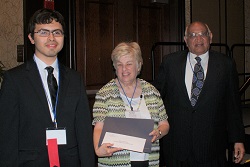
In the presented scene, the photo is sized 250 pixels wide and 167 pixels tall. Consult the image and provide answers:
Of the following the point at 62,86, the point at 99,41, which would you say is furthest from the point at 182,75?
the point at 99,41

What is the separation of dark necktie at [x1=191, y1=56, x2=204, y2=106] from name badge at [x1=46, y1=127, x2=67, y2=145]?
→ 1141mm

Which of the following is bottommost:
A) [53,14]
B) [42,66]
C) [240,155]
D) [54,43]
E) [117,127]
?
[240,155]

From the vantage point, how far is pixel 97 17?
4.56 metres

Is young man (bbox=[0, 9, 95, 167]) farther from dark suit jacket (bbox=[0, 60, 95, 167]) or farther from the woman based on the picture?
the woman

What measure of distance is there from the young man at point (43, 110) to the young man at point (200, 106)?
89 centimetres

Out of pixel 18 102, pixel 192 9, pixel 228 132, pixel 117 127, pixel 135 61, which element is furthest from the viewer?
pixel 192 9

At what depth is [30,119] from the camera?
5.85ft

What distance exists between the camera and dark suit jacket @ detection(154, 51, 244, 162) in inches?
101

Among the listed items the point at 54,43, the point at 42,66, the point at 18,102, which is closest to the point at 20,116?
the point at 18,102

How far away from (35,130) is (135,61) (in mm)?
822

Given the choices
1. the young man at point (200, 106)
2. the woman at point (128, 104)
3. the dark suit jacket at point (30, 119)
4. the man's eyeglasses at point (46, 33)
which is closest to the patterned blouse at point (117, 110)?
the woman at point (128, 104)

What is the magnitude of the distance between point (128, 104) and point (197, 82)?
0.68 metres

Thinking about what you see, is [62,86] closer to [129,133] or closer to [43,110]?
[43,110]

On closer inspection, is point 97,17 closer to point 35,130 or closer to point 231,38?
point 35,130
